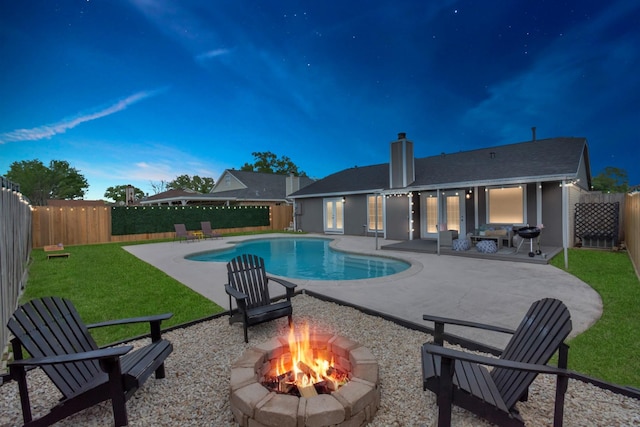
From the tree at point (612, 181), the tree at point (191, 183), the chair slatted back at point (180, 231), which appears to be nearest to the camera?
the chair slatted back at point (180, 231)

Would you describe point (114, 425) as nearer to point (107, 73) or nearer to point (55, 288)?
point (55, 288)

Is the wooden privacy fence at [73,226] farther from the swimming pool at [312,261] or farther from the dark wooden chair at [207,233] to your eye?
the swimming pool at [312,261]

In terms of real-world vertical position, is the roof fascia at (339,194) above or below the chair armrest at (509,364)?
above

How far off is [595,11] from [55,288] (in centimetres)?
3848

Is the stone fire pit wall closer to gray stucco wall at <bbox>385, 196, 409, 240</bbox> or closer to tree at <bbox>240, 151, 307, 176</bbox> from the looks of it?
gray stucco wall at <bbox>385, 196, 409, 240</bbox>

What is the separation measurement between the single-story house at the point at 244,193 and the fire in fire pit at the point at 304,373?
63.2ft

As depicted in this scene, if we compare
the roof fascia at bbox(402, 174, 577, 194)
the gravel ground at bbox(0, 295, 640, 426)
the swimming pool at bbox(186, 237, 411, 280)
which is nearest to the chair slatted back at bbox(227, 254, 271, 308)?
the gravel ground at bbox(0, 295, 640, 426)

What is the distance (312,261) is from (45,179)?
45.0 m

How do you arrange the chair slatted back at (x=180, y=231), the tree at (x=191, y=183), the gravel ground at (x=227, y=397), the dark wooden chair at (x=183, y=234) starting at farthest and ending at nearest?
the tree at (x=191, y=183) → the chair slatted back at (x=180, y=231) → the dark wooden chair at (x=183, y=234) → the gravel ground at (x=227, y=397)

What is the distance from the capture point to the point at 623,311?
4.34 m

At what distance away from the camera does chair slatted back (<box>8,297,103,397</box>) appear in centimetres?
211

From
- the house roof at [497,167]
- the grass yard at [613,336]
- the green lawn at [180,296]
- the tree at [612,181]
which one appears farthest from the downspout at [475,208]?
the tree at [612,181]

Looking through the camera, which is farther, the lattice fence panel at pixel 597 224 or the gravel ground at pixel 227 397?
the lattice fence panel at pixel 597 224

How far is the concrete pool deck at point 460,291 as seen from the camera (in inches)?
169
